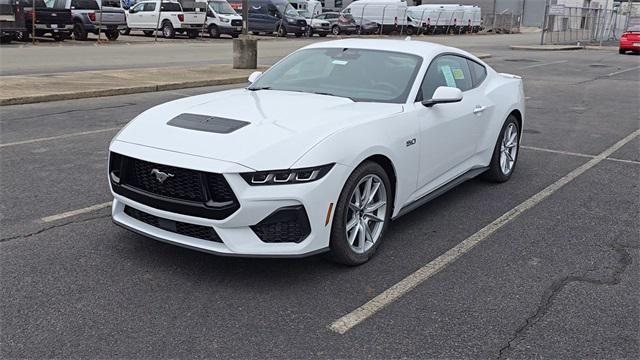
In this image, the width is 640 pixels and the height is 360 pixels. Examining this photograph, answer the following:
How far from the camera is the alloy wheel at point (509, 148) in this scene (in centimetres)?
637

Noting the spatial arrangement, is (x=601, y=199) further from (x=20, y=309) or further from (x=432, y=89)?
(x=20, y=309)

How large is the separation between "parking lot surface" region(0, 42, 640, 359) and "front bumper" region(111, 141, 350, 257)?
11.2 inches

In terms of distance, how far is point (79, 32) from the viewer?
25734mm

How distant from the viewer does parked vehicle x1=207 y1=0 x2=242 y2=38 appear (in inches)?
1226

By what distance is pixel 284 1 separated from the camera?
117 feet

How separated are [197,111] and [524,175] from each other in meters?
4.03

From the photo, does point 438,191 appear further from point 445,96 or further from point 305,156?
point 305,156

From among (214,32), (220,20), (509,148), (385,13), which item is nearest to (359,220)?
(509,148)

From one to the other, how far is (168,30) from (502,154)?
2678 cm

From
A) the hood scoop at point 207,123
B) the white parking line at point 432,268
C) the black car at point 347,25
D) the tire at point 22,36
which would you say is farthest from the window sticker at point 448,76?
the black car at point 347,25

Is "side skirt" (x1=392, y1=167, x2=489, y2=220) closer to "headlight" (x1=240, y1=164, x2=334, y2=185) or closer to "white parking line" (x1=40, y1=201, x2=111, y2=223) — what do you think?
"headlight" (x1=240, y1=164, x2=334, y2=185)

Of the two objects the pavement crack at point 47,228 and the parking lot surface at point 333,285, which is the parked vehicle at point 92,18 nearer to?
the parking lot surface at point 333,285

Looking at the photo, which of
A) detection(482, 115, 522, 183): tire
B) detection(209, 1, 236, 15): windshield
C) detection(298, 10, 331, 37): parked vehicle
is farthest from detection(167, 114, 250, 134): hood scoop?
detection(298, 10, 331, 37): parked vehicle

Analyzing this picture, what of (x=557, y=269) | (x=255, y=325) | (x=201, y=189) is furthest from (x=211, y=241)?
(x=557, y=269)
